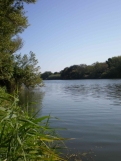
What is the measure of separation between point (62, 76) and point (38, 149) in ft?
529

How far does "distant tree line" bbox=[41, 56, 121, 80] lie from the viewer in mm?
125050

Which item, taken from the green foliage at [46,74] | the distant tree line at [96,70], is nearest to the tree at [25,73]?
the distant tree line at [96,70]

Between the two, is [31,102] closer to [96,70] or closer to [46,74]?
[96,70]

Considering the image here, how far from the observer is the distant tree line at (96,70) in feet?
410

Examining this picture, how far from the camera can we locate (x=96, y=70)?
138 m

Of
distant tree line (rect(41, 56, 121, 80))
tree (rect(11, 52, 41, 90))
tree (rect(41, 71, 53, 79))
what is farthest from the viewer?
tree (rect(41, 71, 53, 79))

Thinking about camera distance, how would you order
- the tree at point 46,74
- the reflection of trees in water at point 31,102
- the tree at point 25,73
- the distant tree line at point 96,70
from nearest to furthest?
the reflection of trees in water at point 31,102, the tree at point 25,73, the distant tree line at point 96,70, the tree at point 46,74

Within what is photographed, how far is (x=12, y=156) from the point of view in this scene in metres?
3.08

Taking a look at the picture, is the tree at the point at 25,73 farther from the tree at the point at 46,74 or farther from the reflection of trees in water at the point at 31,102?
the tree at the point at 46,74

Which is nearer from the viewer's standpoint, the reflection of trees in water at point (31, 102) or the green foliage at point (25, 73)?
the reflection of trees in water at point (31, 102)

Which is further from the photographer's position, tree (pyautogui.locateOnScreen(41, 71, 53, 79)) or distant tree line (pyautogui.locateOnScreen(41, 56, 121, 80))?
tree (pyautogui.locateOnScreen(41, 71, 53, 79))

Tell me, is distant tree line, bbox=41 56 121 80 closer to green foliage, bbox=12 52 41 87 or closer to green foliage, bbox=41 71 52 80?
green foliage, bbox=41 71 52 80

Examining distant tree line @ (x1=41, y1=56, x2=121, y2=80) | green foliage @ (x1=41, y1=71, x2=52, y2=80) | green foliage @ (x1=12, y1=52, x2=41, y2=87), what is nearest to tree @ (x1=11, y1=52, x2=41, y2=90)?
green foliage @ (x1=12, y1=52, x2=41, y2=87)

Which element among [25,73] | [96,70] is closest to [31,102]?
[25,73]
